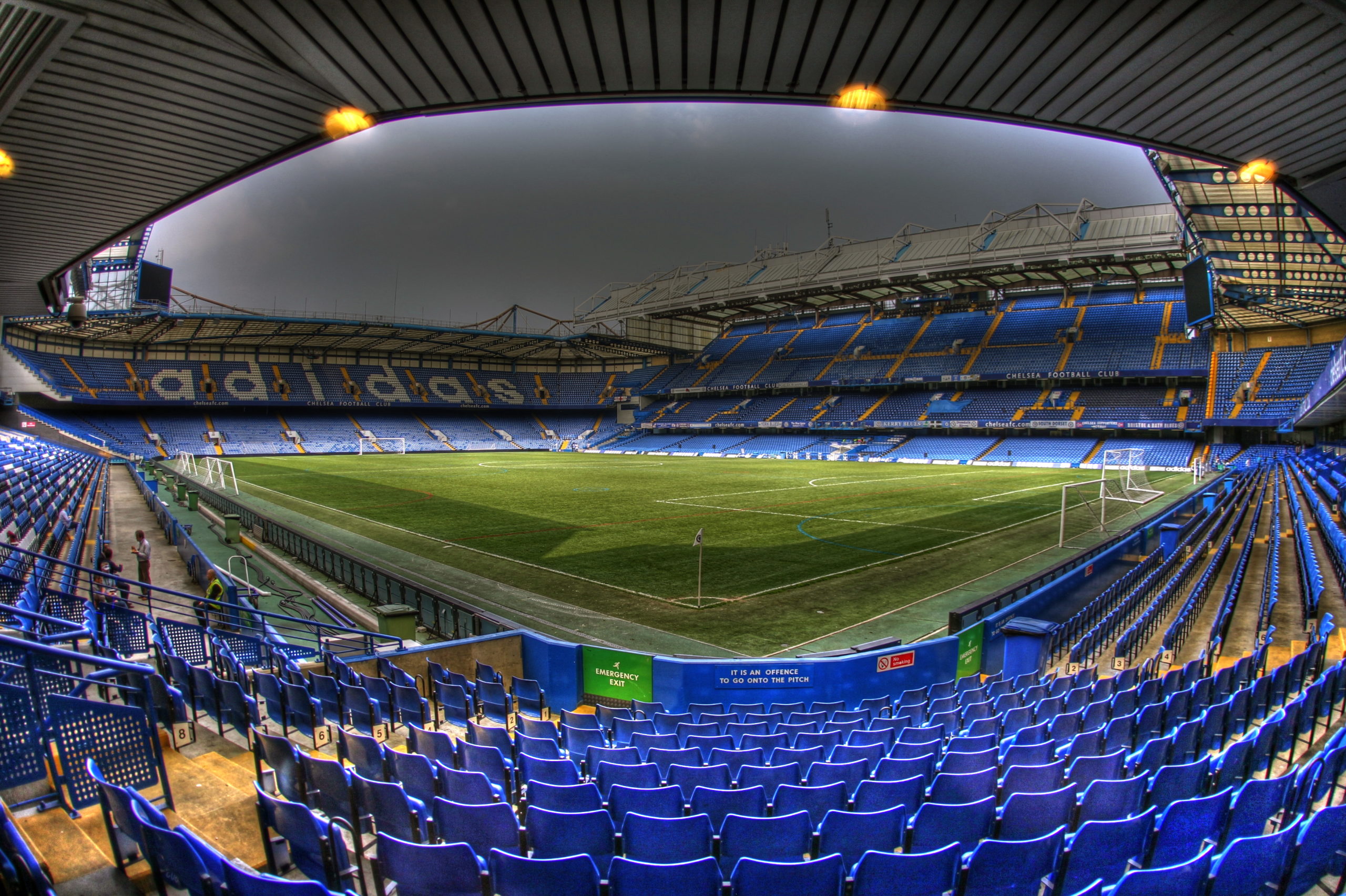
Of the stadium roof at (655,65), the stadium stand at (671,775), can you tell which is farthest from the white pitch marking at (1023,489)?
the stadium roof at (655,65)

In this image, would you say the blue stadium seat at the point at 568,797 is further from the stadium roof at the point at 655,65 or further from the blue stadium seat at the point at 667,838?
the stadium roof at the point at 655,65

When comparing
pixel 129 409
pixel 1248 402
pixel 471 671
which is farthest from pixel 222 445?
pixel 1248 402

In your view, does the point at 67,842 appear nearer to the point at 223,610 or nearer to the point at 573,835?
the point at 573,835

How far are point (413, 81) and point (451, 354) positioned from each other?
254ft

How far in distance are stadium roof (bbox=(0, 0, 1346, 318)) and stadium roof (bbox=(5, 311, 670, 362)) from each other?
54.2m

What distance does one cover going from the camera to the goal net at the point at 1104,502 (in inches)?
891

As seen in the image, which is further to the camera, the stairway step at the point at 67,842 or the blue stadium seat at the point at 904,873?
the stairway step at the point at 67,842

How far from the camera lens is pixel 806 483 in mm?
36719

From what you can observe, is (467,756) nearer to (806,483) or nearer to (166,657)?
(166,657)

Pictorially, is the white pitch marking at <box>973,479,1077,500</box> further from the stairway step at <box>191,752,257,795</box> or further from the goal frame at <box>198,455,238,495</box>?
the goal frame at <box>198,455,238,495</box>

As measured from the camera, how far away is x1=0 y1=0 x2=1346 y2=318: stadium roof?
5.96 metres

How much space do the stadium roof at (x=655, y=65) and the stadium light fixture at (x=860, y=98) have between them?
9 cm

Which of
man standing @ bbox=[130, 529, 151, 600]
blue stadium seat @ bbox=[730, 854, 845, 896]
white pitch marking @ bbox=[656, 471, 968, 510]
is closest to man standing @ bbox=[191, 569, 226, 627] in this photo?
man standing @ bbox=[130, 529, 151, 600]

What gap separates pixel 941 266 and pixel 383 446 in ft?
177
